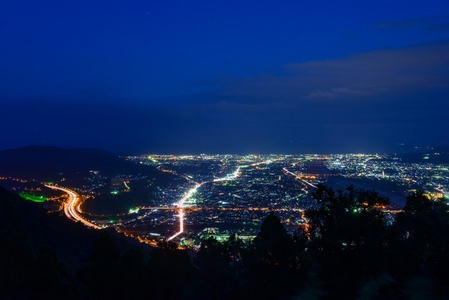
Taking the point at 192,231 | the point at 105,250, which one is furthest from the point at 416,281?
the point at 192,231

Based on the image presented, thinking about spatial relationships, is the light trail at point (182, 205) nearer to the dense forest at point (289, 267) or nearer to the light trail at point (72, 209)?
the light trail at point (72, 209)

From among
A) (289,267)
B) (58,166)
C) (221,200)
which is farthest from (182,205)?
(58,166)

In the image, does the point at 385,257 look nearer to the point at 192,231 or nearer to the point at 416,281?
the point at 416,281

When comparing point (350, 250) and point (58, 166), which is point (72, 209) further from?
point (350, 250)

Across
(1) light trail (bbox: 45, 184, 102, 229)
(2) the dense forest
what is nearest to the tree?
(2) the dense forest

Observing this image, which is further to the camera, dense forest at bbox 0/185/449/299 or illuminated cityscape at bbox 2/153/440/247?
illuminated cityscape at bbox 2/153/440/247

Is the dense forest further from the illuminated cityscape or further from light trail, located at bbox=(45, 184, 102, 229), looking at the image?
light trail, located at bbox=(45, 184, 102, 229)
